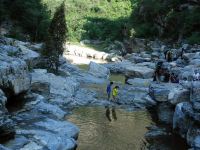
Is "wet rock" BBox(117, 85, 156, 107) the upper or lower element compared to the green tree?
lower

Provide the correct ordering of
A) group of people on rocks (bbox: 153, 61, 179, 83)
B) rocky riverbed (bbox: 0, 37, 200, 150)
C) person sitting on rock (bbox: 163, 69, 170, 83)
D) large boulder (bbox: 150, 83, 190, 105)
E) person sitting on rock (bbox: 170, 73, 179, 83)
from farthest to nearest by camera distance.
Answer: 1. person sitting on rock (bbox: 163, 69, 170, 83)
2. group of people on rocks (bbox: 153, 61, 179, 83)
3. person sitting on rock (bbox: 170, 73, 179, 83)
4. large boulder (bbox: 150, 83, 190, 105)
5. rocky riverbed (bbox: 0, 37, 200, 150)

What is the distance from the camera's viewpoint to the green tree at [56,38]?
4116cm

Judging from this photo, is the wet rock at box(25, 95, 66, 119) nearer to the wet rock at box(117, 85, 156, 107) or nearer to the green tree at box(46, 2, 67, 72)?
the wet rock at box(117, 85, 156, 107)

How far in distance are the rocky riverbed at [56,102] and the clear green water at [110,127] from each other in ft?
3.34

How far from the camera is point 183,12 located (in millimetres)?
69625

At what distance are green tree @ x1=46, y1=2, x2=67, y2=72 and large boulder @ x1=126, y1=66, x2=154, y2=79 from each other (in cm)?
1019

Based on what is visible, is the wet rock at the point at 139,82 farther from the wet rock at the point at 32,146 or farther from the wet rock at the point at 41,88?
the wet rock at the point at 32,146

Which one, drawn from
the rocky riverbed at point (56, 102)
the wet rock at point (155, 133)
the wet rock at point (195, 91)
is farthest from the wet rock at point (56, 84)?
the wet rock at point (195, 91)

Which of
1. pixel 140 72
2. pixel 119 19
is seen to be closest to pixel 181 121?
pixel 140 72

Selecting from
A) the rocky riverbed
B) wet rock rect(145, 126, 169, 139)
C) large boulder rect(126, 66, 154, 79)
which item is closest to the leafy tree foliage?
large boulder rect(126, 66, 154, 79)

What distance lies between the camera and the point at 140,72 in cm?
4847

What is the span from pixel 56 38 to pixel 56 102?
1236cm

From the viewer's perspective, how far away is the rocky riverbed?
20328 mm

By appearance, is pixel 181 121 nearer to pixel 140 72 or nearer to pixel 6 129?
pixel 6 129
